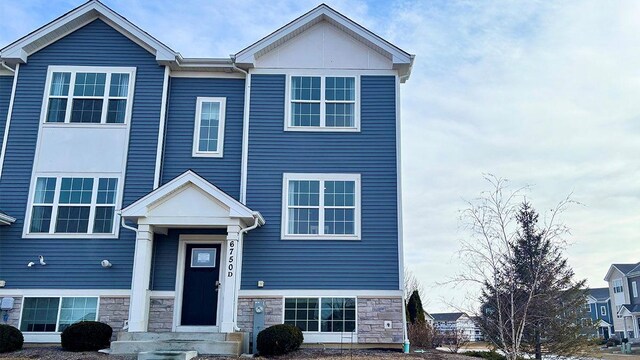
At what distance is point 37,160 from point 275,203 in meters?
6.10

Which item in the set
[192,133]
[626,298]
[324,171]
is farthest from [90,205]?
[626,298]

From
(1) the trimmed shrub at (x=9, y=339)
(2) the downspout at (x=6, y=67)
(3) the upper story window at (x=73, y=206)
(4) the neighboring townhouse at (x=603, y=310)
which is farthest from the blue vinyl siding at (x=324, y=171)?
(4) the neighboring townhouse at (x=603, y=310)

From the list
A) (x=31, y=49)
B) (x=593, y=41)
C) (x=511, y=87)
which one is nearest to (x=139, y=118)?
(x=31, y=49)

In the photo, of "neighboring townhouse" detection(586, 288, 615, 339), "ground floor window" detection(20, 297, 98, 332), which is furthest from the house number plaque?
"neighboring townhouse" detection(586, 288, 615, 339)

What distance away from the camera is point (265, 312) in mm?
12266

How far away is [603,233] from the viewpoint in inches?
695

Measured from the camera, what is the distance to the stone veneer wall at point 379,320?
1223cm

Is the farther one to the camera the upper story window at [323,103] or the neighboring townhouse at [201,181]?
the upper story window at [323,103]

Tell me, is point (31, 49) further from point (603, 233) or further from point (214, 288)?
point (603, 233)

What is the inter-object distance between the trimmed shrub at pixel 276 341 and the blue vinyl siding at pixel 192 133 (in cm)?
374

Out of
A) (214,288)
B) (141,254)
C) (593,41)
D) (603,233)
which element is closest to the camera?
(141,254)

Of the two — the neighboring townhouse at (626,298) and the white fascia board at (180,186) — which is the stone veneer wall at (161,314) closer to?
the white fascia board at (180,186)

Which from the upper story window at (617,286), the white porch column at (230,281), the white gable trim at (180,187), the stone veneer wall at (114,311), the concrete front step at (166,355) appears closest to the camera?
the concrete front step at (166,355)

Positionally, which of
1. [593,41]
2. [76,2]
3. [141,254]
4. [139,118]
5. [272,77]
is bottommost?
[141,254]
